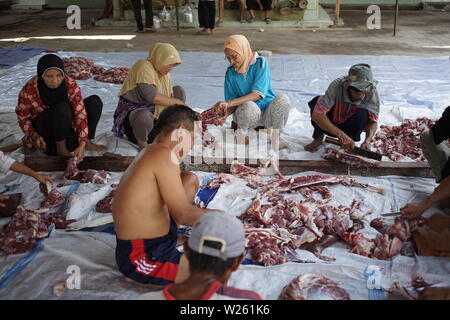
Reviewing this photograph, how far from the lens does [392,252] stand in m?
2.84

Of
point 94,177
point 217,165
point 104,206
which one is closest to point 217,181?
point 217,165

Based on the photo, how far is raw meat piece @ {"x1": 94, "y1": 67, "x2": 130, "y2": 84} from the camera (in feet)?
21.6

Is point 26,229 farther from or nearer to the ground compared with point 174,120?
nearer to the ground

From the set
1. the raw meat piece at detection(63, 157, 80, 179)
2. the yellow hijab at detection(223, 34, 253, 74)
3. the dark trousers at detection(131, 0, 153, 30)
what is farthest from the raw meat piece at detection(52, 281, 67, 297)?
the dark trousers at detection(131, 0, 153, 30)

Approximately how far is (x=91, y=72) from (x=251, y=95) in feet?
11.9

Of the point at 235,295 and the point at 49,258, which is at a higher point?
the point at 235,295

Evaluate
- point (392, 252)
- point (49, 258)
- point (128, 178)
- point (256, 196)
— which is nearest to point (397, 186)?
point (392, 252)

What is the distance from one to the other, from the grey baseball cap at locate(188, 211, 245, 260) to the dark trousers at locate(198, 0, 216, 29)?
993 cm

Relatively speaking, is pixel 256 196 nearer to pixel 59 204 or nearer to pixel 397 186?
pixel 397 186

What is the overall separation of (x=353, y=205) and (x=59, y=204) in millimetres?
2368

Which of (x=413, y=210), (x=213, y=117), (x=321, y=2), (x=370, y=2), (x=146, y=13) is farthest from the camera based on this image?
(x=321, y=2)

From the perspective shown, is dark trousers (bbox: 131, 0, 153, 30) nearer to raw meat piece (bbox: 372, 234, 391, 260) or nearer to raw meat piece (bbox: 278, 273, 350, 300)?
raw meat piece (bbox: 372, 234, 391, 260)

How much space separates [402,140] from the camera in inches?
178

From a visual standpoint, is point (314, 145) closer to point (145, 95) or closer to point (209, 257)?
point (145, 95)
